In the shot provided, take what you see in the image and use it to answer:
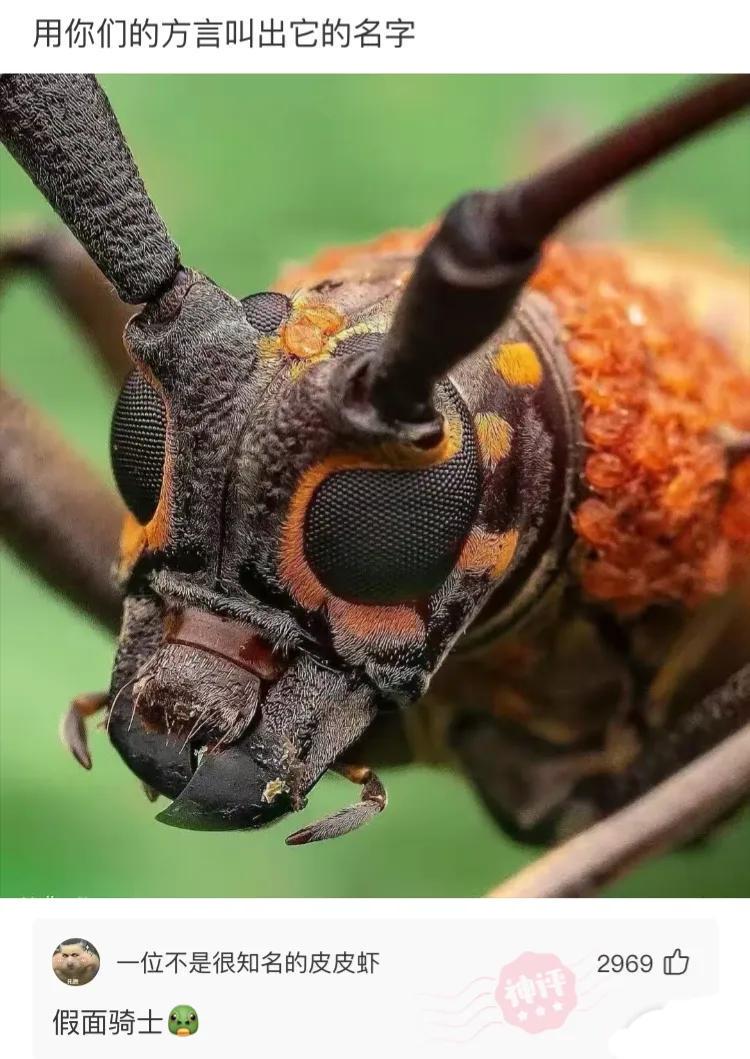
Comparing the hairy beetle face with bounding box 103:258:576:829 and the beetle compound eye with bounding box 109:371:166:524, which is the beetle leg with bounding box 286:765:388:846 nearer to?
the hairy beetle face with bounding box 103:258:576:829

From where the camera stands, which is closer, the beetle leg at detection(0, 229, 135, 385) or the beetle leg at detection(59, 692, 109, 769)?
the beetle leg at detection(59, 692, 109, 769)

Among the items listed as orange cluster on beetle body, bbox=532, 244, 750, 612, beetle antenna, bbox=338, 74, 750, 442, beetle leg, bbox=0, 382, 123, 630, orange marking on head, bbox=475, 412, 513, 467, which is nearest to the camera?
beetle antenna, bbox=338, 74, 750, 442

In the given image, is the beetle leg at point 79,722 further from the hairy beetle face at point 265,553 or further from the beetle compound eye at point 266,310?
the beetle compound eye at point 266,310

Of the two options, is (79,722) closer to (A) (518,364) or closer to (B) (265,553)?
(B) (265,553)
